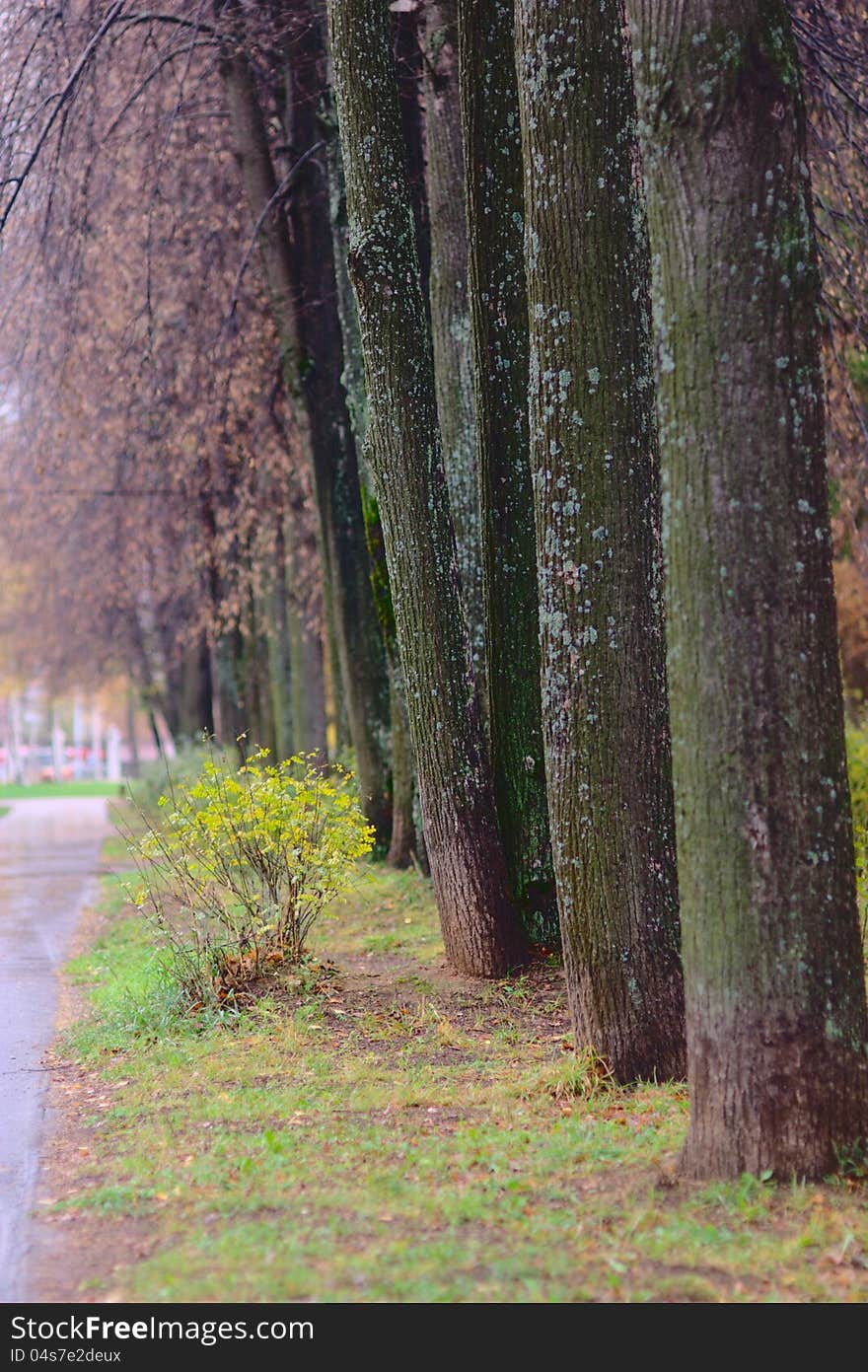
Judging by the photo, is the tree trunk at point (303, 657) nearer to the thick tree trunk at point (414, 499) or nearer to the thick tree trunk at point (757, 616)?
the thick tree trunk at point (414, 499)

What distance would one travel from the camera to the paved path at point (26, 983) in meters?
5.16

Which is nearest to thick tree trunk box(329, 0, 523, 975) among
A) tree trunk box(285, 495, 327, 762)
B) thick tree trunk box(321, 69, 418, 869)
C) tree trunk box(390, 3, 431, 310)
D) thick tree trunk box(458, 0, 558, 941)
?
thick tree trunk box(458, 0, 558, 941)

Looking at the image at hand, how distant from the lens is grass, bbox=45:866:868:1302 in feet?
13.4

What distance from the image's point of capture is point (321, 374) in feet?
48.3

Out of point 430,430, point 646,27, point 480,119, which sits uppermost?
point 480,119

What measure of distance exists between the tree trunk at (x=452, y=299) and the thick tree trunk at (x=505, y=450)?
142 centimetres

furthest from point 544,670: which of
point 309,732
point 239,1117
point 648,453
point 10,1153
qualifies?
point 309,732

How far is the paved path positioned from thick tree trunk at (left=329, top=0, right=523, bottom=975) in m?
2.73

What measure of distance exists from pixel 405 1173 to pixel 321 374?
10969mm

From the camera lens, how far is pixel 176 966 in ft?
27.6

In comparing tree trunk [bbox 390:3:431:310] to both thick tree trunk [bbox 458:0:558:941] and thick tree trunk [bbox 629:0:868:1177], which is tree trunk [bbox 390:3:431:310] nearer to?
thick tree trunk [bbox 458:0:558:941]

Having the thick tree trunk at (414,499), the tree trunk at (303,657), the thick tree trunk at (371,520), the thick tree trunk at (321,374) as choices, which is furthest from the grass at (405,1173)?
the tree trunk at (303,657)
